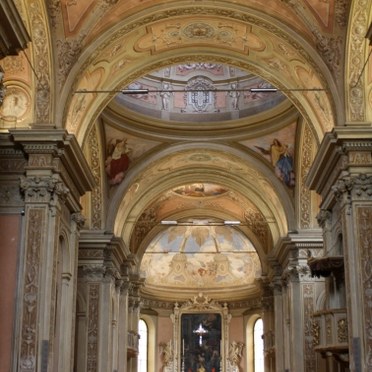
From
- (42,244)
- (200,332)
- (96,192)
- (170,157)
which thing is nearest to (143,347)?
(200,332)

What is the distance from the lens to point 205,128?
24.0 meters

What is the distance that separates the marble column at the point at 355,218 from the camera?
13.1 m

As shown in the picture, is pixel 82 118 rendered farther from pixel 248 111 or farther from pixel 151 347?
pixel 151 347

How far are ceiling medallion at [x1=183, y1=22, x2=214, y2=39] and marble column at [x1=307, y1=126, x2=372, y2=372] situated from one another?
3.92 m

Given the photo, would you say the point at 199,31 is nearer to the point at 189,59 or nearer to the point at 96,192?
the point at 189,59

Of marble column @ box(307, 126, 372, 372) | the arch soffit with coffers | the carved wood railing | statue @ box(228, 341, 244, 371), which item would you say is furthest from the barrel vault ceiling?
the carved wood railing

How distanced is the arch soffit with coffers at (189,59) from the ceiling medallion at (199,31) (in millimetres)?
318

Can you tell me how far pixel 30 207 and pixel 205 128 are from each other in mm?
10934

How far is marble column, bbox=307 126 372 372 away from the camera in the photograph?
13.1m

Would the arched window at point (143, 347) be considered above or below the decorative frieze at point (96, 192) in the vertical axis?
below

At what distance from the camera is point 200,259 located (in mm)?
35781

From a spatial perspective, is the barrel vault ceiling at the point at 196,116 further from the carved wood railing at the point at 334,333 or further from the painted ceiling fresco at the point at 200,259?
the carved wood railing at the point at 334,333

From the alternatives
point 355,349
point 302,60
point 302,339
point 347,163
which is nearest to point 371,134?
point 347,163

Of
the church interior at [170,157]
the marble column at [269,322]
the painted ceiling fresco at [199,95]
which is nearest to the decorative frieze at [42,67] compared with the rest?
the church interior at [170,157]
